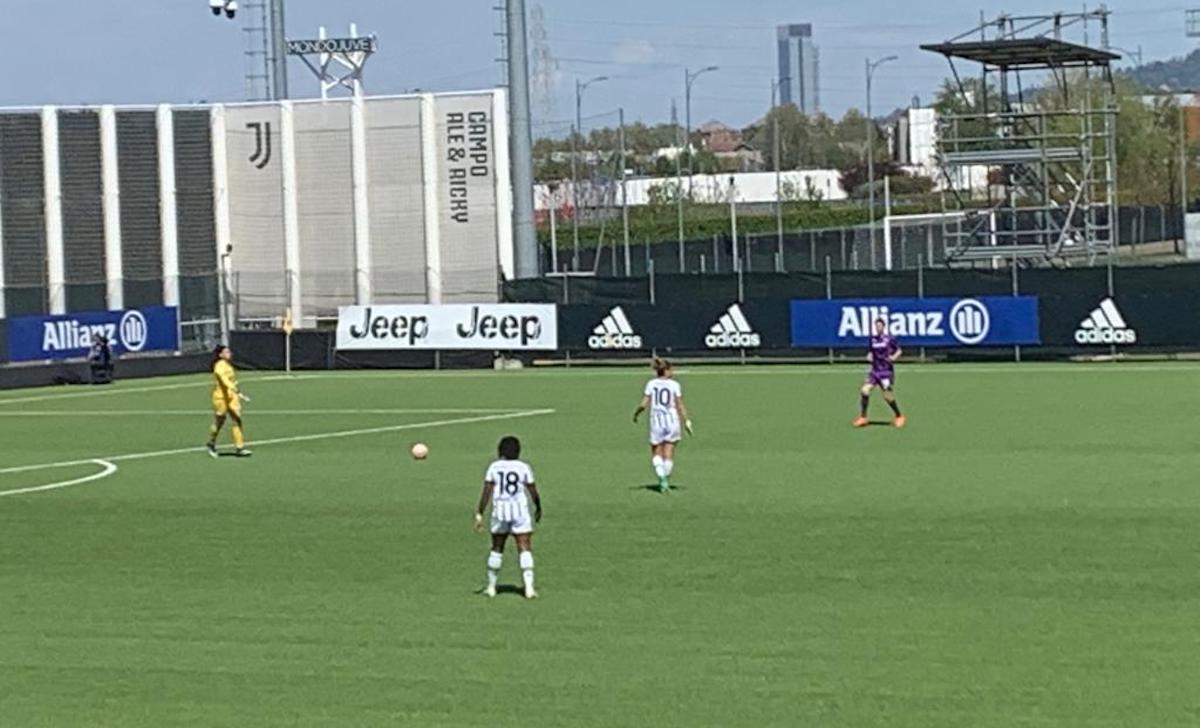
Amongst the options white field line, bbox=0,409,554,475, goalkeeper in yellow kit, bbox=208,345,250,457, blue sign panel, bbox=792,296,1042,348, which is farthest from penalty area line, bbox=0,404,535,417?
blue sign panel, bbox=792,296,1042,348

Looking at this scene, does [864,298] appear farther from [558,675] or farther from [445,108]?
[558,675]

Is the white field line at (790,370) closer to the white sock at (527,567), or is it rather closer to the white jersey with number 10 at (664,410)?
the white jersey with number 10 at (664,410)

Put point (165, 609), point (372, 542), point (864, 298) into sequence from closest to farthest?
1. point (165, 609)
2. point (372, 542)
3. point (864, 298)

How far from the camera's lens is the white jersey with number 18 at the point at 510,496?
1691 centimetres

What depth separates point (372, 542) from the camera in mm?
21562

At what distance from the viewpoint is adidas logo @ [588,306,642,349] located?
53469 millimetres

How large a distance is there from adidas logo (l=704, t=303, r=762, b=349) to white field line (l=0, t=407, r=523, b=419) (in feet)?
43.2

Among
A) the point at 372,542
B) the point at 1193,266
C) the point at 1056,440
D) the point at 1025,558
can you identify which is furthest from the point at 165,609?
the point at 1193,266

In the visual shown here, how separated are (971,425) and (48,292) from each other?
36222mm

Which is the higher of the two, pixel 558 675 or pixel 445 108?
pixel 445 108

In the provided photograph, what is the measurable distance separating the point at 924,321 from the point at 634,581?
109 feet

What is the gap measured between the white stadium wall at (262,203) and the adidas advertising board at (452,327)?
6.04 m

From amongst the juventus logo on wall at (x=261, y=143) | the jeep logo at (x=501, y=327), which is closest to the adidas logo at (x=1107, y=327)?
the jeep logo at (x=501, y=327)

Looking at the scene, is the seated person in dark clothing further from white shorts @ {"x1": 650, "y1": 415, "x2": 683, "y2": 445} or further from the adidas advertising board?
white shorts @ {"x1": 650, "y1": 415, "x2": 683, "y2": 445}
